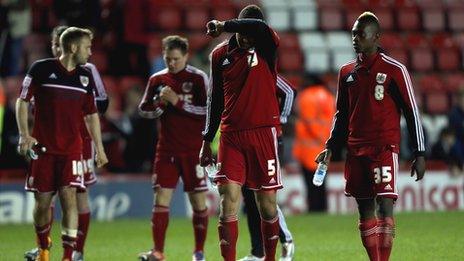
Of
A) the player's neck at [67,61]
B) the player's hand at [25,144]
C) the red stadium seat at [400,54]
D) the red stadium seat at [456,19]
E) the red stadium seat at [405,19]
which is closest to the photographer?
the player's hand at [25,144]

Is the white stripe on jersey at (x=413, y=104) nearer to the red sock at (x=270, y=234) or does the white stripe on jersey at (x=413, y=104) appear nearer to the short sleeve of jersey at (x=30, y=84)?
the red sock at (x=270, y=234)

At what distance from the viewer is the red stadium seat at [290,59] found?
70.7 feet

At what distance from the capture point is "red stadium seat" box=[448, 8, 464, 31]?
23375 millimetres

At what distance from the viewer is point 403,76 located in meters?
8.55

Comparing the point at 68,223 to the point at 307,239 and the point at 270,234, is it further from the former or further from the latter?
the point at 307,239

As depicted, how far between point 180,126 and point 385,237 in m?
3.02

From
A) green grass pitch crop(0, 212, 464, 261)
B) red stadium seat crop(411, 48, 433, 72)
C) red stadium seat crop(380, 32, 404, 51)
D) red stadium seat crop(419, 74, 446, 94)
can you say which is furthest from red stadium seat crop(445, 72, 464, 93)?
green grass pitch crop(0, 212, 464, 261)

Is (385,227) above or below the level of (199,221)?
above

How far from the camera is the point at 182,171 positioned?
10844mm

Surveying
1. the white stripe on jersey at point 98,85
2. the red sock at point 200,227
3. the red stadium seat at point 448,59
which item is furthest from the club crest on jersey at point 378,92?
the red stadium seat at point 448,59

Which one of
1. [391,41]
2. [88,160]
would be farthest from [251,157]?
[391,41]

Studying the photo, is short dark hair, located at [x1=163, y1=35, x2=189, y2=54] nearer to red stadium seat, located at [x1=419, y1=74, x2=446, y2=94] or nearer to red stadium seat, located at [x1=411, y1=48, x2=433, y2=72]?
red stadium seat, located at [x1=419, y1=74, x2=446, y2=94]

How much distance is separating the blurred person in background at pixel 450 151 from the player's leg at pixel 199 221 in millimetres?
8125

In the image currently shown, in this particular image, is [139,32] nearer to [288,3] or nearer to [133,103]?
[133,103]
